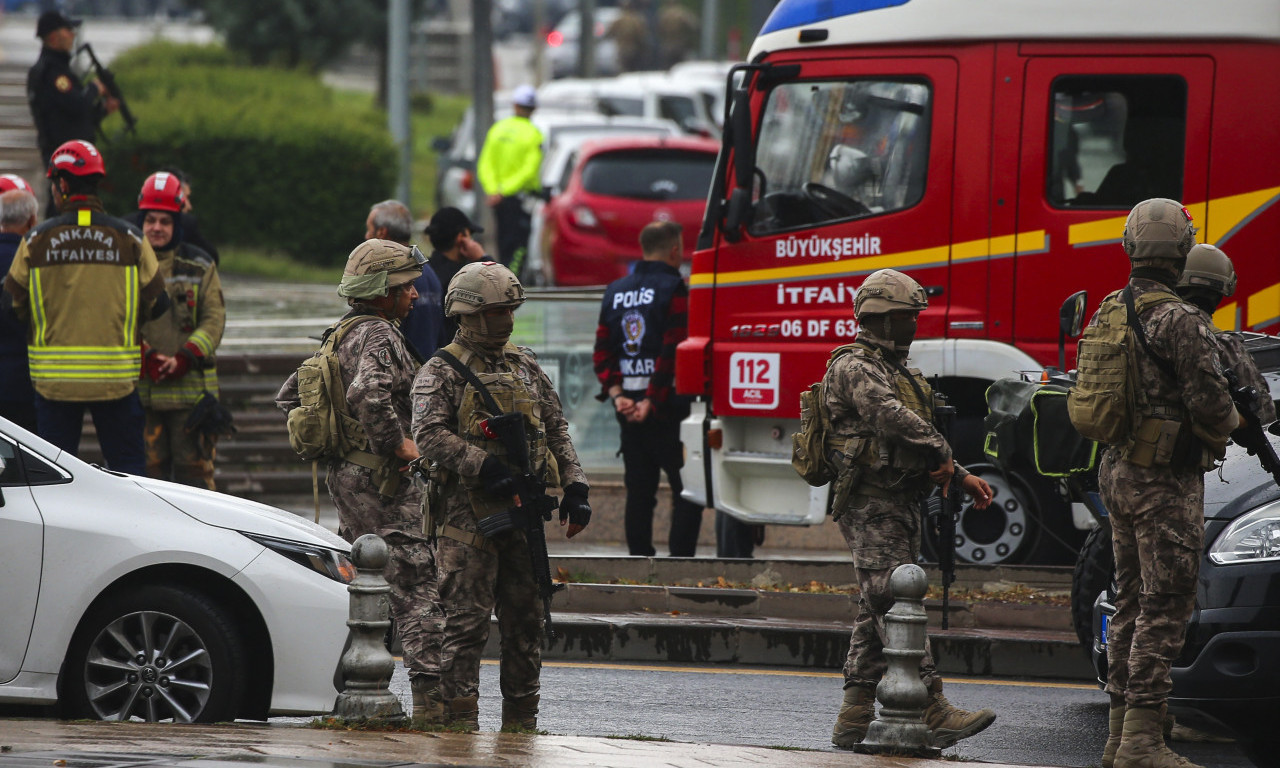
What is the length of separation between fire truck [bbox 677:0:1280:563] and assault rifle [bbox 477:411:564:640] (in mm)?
3061

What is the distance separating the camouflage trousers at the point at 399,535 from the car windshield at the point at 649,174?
11.9 m

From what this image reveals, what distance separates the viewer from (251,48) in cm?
2947

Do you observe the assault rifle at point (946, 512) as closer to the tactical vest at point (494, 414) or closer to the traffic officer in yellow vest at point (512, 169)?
the tactical vest at point (494, 414)

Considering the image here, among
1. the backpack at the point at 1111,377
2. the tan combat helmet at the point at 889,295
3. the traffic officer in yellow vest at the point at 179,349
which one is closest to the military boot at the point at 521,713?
the tan combat helmet at the point at 889,295

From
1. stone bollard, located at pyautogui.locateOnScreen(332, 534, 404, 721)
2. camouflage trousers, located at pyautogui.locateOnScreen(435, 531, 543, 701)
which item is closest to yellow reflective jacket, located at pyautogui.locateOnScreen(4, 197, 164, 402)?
camouflage trousers, located at pyautogui.locateOnScreen(435, 531, 543, 701)

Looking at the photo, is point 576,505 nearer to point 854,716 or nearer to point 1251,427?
point 854,716

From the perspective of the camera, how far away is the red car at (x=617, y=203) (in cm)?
1856

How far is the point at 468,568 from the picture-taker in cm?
648

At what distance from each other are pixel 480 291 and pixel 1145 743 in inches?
110

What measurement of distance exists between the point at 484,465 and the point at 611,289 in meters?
4.33

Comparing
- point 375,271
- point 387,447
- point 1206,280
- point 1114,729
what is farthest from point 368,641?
point 1206,280

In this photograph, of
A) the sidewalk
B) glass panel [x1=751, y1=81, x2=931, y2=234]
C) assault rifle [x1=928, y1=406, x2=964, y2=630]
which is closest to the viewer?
the sidewalk

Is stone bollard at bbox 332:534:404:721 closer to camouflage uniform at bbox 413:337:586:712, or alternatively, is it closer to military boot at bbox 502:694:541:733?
camouflage uniform at bbox 413:337:586:712

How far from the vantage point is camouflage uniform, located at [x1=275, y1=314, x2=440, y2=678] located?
6.94m
